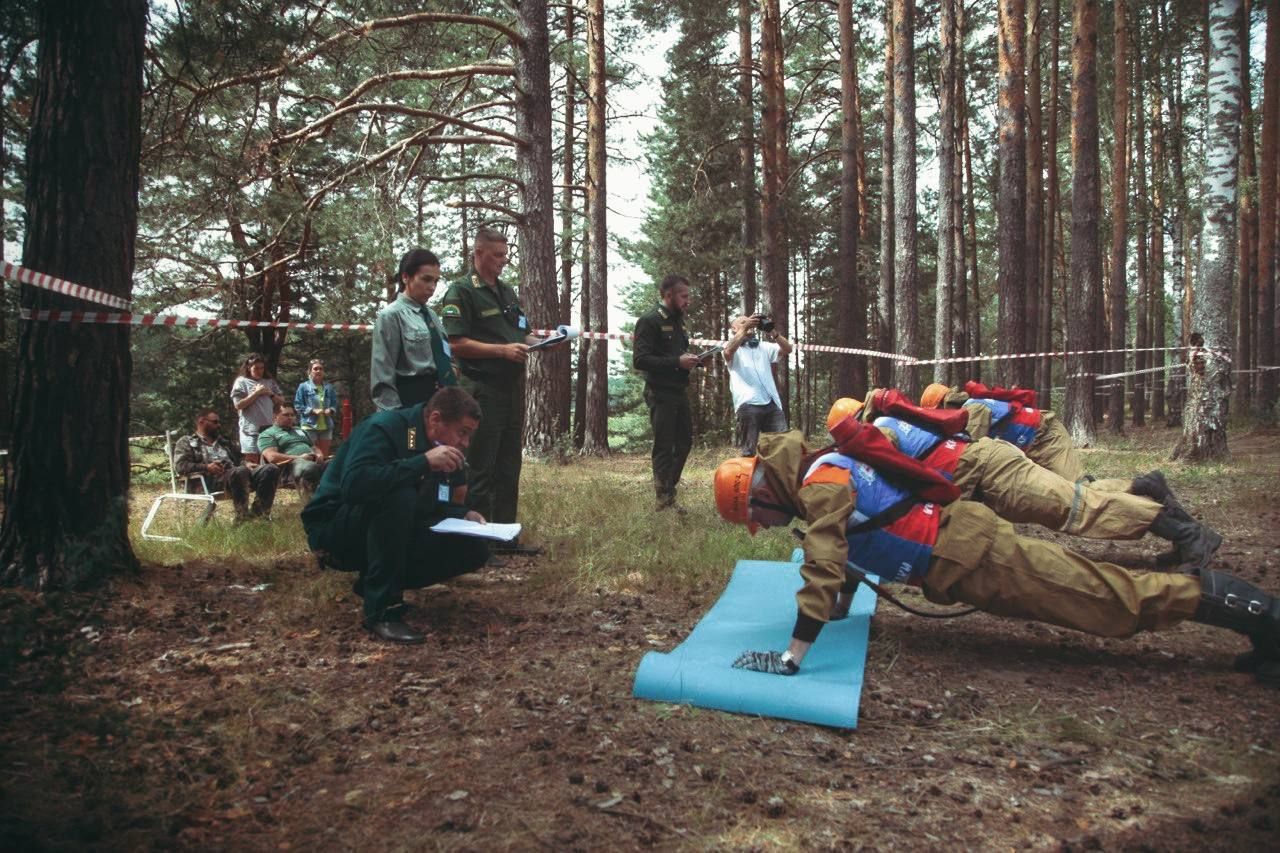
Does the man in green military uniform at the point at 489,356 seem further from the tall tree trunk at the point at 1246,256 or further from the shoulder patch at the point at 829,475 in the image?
the tall tree trunk at the point at 1246,256

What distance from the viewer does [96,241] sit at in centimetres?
395

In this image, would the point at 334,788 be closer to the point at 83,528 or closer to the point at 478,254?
the point at 83,528

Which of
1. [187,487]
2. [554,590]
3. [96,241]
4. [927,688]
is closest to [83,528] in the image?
[96,241]

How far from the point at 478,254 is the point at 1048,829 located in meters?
4.09

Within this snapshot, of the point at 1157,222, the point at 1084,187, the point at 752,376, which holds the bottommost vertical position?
the point at 752,376

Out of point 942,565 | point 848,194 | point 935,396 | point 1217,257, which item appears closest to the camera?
point 942,565

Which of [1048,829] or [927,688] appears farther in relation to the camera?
[927,688]

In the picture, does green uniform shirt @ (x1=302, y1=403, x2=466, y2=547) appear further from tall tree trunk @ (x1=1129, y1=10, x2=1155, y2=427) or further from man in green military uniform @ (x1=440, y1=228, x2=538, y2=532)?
tall tree trunk @ (x1=1129, y1=10, x2=1155, y2=427)

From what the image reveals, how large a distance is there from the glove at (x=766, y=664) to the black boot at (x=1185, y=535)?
215 centimetres

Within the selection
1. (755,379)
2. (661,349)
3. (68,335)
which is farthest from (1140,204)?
(68,335)

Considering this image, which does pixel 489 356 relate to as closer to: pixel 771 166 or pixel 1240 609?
pixel 1240 609

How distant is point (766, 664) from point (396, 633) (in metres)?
1.64

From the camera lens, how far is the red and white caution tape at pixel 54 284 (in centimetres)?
371

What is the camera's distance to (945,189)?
40.4 ft
